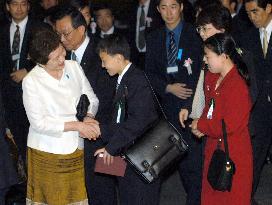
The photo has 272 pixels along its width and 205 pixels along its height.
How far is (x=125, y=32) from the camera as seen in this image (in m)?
7.94

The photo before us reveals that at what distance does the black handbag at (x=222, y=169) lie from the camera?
3799mm

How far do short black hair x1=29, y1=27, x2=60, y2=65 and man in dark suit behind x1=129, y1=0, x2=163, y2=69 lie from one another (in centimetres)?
362

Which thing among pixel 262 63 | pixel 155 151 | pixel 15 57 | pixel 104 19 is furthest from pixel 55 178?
pixel 104 19

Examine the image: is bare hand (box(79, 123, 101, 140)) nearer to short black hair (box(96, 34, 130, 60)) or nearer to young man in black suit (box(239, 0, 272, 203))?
short black hair (box(96, 34, 130, 60))

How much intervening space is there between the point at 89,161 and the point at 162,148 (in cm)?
83

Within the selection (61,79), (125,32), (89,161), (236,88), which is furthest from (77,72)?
(125,32)

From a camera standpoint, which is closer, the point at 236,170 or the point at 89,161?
the point at 236,170

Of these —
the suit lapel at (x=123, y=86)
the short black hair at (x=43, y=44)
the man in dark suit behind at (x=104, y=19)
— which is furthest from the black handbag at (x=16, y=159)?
the man in dark suit behind at (x=104, y=19)

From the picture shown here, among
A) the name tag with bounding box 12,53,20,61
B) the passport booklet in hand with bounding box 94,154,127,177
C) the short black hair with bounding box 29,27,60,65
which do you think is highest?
the short black hair with bounding box 29,27,60,65

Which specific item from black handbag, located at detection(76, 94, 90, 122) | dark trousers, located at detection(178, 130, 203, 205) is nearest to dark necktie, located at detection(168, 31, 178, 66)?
dark trousers, located at detection(178, 130, 203, 205)

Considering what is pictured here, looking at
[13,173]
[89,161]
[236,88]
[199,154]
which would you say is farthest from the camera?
[199,154]

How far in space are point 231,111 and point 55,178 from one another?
1.39 metres

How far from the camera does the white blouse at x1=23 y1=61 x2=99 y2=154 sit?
4.05 meters

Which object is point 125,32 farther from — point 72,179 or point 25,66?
point 72,179
